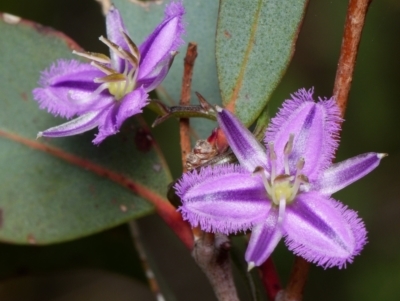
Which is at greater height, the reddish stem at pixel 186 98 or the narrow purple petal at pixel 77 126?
the reddish stem at pixel 186 98

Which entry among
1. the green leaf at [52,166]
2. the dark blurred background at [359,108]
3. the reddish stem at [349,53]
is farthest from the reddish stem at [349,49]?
the dark blurred background at [359,108]

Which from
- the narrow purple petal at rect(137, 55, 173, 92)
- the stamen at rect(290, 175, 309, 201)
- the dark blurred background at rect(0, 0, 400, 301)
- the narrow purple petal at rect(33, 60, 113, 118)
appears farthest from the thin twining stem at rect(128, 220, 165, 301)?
the dark blurred background at rect(0, 0, 400, 301)

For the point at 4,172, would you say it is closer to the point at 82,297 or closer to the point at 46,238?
the point at 46,238

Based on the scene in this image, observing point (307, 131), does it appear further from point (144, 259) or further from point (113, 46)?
point (144, 259)

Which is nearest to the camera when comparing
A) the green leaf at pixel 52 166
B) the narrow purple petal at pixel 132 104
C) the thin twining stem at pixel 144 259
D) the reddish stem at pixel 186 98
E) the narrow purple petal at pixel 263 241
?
the narrow purple petal at pixel 263 241

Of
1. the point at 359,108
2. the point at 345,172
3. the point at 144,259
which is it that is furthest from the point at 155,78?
the point at 359,108

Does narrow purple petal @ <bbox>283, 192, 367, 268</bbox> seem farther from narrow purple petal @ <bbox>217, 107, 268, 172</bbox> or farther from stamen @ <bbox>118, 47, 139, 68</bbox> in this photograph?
stamen @ <bbox>118, 47, 139, 68</bbox>

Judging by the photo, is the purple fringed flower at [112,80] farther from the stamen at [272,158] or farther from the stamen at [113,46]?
the stamen at [272,158]
